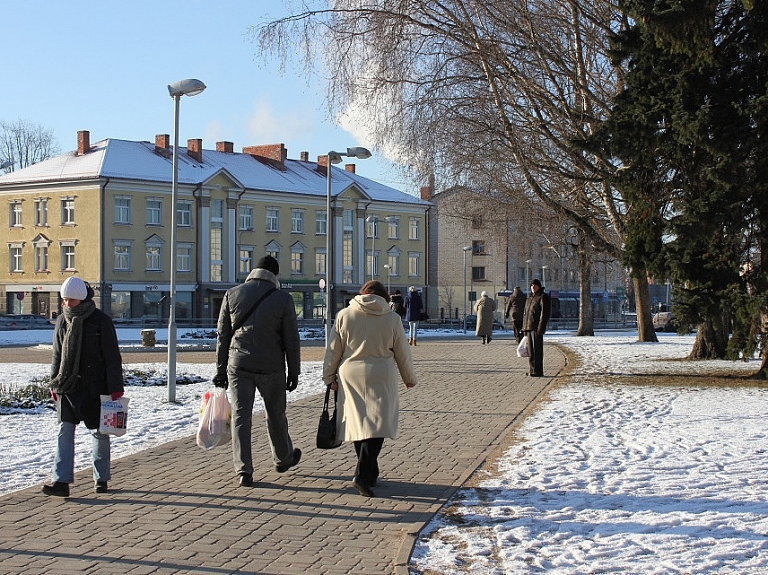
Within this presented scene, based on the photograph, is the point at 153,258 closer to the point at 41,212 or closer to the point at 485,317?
the point at 41,212

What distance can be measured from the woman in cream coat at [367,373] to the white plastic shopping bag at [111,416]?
1.69m

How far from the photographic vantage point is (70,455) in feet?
26.3

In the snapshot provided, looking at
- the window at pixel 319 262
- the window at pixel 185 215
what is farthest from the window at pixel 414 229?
the window at pixel 185 215

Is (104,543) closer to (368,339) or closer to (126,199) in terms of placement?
(368,339)

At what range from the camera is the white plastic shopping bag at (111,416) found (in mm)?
8062

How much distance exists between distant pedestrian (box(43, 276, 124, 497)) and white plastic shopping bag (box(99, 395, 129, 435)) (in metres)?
0.05

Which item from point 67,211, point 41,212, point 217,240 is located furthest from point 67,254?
point 217,240

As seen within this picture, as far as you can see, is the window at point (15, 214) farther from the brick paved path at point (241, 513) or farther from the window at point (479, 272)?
the brick paved path at point (241, 513)

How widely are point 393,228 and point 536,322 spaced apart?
6768 cm

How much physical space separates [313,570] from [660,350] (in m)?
25.2


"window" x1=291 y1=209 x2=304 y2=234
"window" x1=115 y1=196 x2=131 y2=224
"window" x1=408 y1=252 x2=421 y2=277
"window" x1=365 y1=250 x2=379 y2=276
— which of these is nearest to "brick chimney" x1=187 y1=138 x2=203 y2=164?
"window" x1=115 y1=196 x2=131 y2=224

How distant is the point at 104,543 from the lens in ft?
21.6

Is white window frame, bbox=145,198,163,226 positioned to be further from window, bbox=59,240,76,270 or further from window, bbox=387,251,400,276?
window, bbox=387,251,400,276

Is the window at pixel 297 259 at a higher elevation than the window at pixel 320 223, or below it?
below
